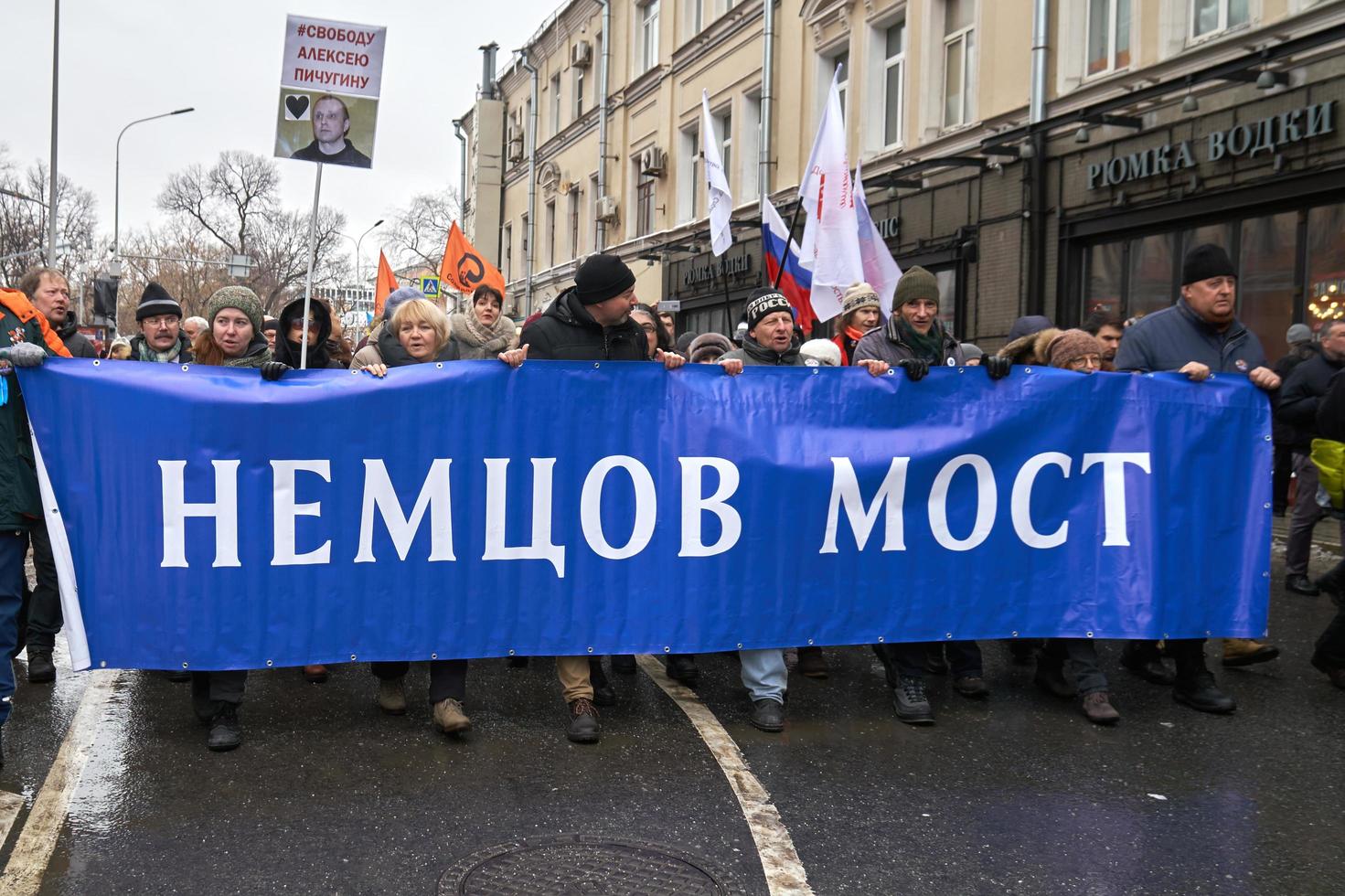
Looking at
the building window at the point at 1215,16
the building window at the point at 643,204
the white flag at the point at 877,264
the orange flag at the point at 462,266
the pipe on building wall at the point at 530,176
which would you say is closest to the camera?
the white flag at the point at 877,264

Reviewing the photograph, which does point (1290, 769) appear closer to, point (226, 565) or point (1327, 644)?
point (1327, 644)

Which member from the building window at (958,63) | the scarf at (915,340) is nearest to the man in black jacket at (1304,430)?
the scarf at (915,340)

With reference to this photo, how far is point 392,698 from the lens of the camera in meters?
5.25

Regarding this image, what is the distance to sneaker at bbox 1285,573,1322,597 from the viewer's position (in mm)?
8336

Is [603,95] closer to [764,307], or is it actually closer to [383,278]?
[383,278]

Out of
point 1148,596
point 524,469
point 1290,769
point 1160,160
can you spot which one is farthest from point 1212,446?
point 1160,160

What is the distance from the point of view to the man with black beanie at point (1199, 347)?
5562 mm

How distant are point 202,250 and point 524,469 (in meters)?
64.9

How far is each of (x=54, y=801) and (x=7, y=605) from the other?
2.68ft

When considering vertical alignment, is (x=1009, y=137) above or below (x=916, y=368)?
above

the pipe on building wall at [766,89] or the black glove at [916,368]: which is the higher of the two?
the pipe on building wall at [766,89]

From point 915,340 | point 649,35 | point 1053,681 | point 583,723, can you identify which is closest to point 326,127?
point 915,340

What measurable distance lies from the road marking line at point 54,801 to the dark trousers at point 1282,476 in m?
9.38

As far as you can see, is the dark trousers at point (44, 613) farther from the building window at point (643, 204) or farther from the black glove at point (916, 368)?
the building window at point (643, 204)
